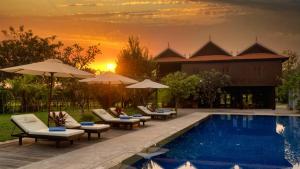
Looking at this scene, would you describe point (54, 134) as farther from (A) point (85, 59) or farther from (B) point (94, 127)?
(A) point (85, 59)

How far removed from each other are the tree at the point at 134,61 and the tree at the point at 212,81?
199 inches

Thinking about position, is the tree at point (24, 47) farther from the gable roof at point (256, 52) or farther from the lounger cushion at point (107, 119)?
the lounger cushion at point (107, 119)

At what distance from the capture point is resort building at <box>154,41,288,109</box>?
3269cm

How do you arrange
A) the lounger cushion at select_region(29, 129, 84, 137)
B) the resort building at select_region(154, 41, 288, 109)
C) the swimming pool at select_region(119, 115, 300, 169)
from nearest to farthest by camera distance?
1. the swimming pool at select_region(119, 115, 300, 169)
2. the lounger cushion at select_region(29, 129, 84, 137)
3. the resort building at select_region(154, 41, 288, 109)

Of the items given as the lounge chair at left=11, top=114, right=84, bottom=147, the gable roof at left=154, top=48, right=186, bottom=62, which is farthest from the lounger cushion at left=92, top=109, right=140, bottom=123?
the gable roof at left=154, top=48, right=186, bottom=62

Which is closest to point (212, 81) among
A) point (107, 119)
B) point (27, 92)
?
point (27, 92)

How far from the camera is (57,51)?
114 ft

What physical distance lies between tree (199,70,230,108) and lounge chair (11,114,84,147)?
76.8 ft

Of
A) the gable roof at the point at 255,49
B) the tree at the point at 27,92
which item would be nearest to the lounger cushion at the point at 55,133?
the tree at the point at 27,92

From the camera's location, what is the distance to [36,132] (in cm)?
923

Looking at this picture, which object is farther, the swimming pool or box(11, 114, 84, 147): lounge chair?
box(11, 114, 84, 147): lounge chair

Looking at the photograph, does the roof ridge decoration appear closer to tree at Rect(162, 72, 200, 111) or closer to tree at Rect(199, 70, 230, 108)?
tree at Rect(199, 70, 230, 108)

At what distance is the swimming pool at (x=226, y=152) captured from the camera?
870 cm

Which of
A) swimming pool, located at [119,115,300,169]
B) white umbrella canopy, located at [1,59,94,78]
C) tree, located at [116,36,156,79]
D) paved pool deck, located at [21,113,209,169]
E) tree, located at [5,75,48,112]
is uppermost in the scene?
tree, located at [116,36,156,79]
